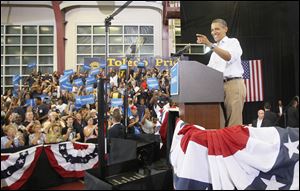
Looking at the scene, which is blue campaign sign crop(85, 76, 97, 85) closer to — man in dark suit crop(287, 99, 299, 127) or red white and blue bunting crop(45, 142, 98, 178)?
red white and blue bunting crop(45, 142, 98, 178)

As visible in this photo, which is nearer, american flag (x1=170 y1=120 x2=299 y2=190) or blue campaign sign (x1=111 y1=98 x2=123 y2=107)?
american flag (x1=170 y1=120 x2=299 y2=190)

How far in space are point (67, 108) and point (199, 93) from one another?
3362mm

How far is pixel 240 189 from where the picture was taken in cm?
165

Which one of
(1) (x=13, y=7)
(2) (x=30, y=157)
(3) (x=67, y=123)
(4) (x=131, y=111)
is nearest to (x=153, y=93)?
(4) (x=131, y=111)

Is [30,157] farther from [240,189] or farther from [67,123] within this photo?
[240,189]

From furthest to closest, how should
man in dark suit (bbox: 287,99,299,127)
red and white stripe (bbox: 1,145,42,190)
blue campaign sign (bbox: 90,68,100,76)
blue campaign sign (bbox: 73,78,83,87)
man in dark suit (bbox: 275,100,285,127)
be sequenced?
blue campaign sign (bbox: 73,78,83,87) < blue campaign sign (bbox: 90,68,100,76) < red and white stripe (bbox: 1,145,42,190) < man in dark suit (bbox: 275,100,285,127) < man in dark suit (bbox: 287,99,299,127)

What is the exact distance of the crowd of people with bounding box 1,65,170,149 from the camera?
4.11m

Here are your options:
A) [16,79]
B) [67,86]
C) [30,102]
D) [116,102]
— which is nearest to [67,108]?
[67,86]

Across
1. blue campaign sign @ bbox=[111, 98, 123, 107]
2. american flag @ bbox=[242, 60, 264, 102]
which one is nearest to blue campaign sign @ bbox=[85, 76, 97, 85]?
blue campaign sign @ bbox=[111, 98, 123, 107]

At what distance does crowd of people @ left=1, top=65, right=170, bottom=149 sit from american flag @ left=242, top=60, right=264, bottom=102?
1439 millimetres

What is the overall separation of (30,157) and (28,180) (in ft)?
1.04

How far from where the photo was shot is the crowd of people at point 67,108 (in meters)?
4.11

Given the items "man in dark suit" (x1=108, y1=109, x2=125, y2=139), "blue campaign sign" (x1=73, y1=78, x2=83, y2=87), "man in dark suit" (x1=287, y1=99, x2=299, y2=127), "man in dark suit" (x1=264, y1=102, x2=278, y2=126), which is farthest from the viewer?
"blue campaign sign" (x1=73, y1=78, x2=83, y2=87)

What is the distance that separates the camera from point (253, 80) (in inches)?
108
